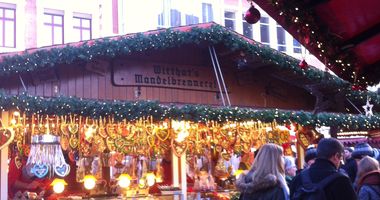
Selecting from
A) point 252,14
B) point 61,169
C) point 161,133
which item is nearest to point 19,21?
point 161,133

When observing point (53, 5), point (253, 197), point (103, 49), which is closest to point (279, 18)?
point (253, 197)

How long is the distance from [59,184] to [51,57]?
303 centimetres

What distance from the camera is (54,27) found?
26.6 m

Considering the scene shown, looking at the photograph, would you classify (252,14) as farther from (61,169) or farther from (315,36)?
(61,169)

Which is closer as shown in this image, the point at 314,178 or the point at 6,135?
the point at 314,178

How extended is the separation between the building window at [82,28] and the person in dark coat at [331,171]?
2365 centimetres

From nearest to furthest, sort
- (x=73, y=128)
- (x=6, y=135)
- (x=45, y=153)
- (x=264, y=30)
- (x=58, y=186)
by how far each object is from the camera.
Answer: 1. (x=6, y=135)
2. (x=45, y=153)
3. (x=73, y=128)
4. (x=58, y=186)
5. (x=264, y=30)

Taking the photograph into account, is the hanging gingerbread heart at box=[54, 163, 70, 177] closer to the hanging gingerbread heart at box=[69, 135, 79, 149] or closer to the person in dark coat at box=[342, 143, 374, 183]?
the hanging gingerbread heart at box=[69, 135, 79, 149]

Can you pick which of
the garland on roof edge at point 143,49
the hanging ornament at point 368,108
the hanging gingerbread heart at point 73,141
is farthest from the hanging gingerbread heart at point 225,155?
the hanging gingerbread heart at point 73,141

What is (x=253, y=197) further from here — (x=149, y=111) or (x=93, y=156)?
(x=93, y=156)

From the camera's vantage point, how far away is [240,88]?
39.8 feet

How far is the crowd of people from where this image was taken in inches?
169

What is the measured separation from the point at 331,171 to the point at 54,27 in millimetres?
24028

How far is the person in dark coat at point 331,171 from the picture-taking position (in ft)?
14.0
